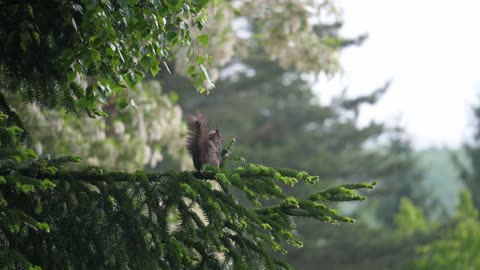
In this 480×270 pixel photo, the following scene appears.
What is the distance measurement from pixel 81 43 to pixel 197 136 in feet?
2.65

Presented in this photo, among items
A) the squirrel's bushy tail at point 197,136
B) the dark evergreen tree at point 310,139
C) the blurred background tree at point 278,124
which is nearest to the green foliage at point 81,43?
the squirrel's bushy tail at point 197,136

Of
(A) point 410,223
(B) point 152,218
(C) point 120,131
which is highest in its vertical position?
(A) point 410,223

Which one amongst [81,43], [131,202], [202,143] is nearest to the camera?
[131,202]

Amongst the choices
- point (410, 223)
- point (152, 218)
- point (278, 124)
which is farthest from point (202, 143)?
point (278, 124)

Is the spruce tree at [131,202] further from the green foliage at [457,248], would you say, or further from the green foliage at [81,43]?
the green foliage at [457,248]

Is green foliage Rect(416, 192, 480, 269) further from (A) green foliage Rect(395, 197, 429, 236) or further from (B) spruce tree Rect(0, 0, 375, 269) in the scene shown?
(B) spruce tree Rect(0, 0, 375, 269)

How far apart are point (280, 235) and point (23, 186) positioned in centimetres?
129

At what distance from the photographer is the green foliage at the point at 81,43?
4020 millimetres

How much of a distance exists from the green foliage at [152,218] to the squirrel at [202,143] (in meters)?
0.32

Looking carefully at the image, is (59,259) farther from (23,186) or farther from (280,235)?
(280,235)

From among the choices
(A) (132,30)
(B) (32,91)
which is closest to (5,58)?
(B) (32,91)

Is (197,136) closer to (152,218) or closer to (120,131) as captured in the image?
(152,218)

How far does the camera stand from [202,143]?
14.1ft

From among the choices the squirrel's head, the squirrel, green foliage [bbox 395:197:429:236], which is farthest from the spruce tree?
green foliage [bbox 395:197:429:236]
